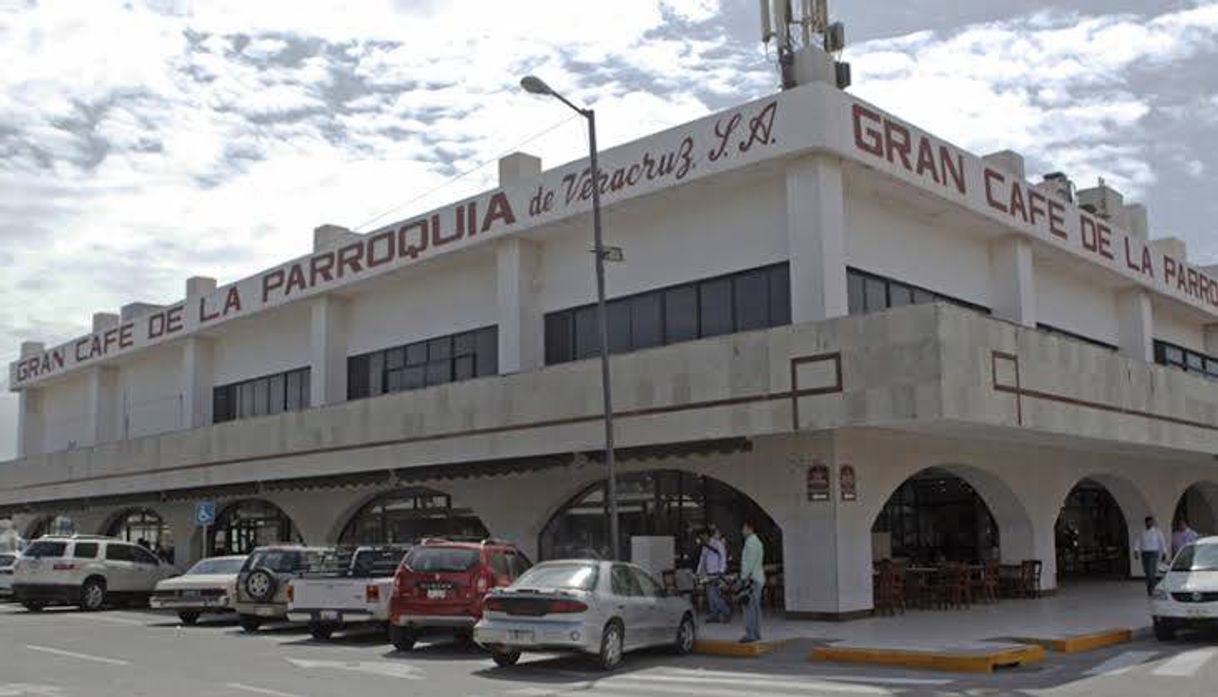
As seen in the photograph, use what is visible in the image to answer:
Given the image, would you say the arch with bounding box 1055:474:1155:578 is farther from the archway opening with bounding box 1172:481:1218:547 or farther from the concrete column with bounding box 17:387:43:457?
the concrete column with bounding box 17:387:43:457

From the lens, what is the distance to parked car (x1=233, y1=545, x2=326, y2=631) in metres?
22.7

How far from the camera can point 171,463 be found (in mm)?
37281

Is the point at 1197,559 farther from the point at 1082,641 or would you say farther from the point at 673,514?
the point at 673,514

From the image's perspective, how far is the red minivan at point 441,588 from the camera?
17984 mm

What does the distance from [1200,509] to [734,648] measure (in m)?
27.6

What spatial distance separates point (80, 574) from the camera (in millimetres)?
29797

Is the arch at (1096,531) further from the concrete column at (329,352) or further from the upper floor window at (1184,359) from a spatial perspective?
the concrete column at (329,352)

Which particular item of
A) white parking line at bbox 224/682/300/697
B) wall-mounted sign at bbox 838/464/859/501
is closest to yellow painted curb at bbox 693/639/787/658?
wall-mounted sign at bbox 838/464/859/501

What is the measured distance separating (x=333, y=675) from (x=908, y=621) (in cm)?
1050

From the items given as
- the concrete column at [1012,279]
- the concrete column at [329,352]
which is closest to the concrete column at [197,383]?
the concrete column at [329,352]

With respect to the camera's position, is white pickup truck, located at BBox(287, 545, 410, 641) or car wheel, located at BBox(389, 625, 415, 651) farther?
white pickup truck, located at BBox(287, 545, 410, 641)

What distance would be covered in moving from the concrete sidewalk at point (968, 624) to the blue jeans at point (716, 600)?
323 millimetres

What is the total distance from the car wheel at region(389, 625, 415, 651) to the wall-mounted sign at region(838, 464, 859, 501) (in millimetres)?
7919

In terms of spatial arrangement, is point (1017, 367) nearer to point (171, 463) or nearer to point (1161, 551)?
point (1161, 551)
